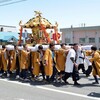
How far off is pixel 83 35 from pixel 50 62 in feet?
149

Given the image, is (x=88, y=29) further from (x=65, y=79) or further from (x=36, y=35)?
(x=65, y=79)

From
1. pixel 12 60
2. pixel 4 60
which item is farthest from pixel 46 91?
pixel 4 60

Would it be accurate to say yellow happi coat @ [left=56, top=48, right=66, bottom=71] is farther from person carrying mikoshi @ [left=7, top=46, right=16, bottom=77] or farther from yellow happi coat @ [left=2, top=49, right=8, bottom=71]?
yellow happi coat @ [left=2, top=49, right=8, bottom=71]

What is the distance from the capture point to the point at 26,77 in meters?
13.3

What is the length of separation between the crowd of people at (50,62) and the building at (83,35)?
39982mm

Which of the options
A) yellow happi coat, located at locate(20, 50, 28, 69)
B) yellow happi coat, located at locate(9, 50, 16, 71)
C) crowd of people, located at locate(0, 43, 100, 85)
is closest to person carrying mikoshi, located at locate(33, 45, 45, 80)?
crowd of people, located at locate(0, 43, 100, 85)

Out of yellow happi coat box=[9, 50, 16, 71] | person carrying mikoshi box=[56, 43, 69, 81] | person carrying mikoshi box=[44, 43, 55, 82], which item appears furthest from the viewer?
yellow happi coat box=[9, 50, 16, 71]

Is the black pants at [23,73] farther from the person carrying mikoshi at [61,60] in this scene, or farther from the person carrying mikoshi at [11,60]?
the person carrying mikoshi at [61,60]

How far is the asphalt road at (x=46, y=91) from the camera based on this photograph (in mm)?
9219

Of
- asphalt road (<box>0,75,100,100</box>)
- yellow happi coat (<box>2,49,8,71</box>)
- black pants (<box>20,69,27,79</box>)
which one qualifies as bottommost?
asphalt road (<box>0,75,100,100</box>)

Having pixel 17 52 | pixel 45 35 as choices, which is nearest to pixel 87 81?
pixel 17 52

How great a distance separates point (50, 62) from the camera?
1204 cm

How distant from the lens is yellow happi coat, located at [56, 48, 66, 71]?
1229 centimetres

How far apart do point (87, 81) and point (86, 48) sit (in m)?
1.99
